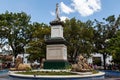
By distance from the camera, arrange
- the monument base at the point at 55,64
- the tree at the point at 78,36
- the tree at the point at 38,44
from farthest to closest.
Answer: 1. the tree at the point at 78,36
2. the tree at the point at 38,44
3. the monument base at the point at 55,64

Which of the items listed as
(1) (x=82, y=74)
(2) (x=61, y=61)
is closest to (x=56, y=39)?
(2) (x=61, y=61)

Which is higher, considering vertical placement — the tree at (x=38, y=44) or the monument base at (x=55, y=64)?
the tree at (x=38, y=44)

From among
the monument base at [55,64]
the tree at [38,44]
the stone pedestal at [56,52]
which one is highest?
the tree at [38,44]

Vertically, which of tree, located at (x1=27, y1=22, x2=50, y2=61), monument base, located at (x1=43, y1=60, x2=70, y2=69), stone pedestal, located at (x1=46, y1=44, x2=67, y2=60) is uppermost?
tree, located at (x1=27, y1=22, x2=50, y2=61)

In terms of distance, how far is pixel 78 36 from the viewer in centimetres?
5356

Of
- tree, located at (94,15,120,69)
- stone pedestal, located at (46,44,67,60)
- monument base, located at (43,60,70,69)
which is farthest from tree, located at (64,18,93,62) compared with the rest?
monument base, located at (43,60,70,69)

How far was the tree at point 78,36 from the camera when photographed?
52.8m

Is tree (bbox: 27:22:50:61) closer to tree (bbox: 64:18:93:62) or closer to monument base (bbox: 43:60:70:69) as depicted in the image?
tree (bbox: 64:18:93:62)

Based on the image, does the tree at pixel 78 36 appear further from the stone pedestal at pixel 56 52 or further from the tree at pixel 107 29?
the stone pedestal at pixel 56 52

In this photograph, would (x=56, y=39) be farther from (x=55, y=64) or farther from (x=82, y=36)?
(x=82, y=36)

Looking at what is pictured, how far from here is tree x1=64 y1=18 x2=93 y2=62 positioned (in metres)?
52.8

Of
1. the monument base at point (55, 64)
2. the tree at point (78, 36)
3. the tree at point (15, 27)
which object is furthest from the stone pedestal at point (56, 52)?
the tree at point (15, 27)

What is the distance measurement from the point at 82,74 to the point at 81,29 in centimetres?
2979

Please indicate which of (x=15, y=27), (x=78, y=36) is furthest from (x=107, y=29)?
(x=15, y=27)
